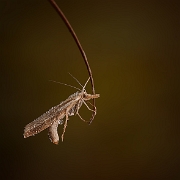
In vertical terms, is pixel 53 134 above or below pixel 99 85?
below

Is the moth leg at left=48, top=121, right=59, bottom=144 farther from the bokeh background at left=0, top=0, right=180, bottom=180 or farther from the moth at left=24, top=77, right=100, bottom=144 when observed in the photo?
the bokeh background at left=0, top=0, right=180, bottom=180

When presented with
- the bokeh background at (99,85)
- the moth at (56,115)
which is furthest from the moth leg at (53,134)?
the bokeh background at (99,85)

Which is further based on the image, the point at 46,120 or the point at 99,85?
the point at 99,85

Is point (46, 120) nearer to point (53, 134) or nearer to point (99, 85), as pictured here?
point (53, 134)

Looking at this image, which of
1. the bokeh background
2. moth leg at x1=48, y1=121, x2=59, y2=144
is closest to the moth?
moth leg at x1=48, y1=121, x2=59, y2=144

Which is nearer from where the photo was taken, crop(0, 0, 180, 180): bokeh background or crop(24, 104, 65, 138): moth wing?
crop(24, 104, 65, 138): moth wing

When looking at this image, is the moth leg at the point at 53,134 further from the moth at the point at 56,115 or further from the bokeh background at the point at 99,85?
the bokeh background at the point at 99,85

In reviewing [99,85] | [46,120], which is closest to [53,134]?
[46,120]

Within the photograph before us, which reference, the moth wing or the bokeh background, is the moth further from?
the bokeh background

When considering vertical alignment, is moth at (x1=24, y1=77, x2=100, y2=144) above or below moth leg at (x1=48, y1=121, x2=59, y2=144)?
above
